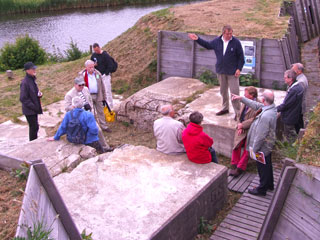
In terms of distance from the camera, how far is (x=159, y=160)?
588 centimetres

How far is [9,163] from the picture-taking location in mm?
4961

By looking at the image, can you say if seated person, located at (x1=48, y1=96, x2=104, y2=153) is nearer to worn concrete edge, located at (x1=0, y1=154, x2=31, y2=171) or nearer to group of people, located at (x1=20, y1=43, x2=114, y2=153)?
group of people, located at (x1=20, y1=43, x2=114, y2=153)

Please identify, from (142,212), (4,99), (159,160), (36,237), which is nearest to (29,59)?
(4,99)

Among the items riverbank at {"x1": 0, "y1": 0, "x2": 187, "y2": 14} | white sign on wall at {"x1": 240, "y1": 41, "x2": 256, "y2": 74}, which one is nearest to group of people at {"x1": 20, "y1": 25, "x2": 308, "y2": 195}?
white sign on wall at {"x1": 240, "y1": 41, "x2": 256, "y2": 74}

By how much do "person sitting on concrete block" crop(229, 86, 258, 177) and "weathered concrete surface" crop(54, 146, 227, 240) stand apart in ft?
2.88

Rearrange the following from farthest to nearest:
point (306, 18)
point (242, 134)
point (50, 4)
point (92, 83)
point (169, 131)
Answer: point (50, 4)
point (306, 18)
point (92, 83)
point (242, 134)
point (169, 131)

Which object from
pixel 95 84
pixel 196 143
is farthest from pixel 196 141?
pixel 95 84

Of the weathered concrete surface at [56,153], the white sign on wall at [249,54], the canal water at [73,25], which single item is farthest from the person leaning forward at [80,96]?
the canal water at [73,25]

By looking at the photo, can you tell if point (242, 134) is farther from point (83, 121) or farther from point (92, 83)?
point (92, 83)

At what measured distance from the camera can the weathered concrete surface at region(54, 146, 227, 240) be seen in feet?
14.7

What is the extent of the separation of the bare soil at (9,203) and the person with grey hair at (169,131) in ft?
7.32

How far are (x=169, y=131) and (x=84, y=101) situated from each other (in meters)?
2.35

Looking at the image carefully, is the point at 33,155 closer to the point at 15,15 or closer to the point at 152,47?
the point at 152,47

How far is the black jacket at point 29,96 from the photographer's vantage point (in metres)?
7.52
